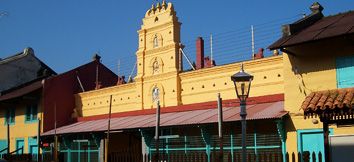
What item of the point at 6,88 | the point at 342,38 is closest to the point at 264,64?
the point at 342,38

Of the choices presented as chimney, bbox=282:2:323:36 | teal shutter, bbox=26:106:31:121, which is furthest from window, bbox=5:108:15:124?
chimney, bbox=282:2:323:36

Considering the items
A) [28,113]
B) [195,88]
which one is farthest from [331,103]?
[28,113]

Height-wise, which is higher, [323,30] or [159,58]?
[159,58]

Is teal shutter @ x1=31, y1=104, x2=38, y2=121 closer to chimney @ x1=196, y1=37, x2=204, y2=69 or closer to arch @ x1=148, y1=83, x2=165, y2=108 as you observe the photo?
arch @ x1=148, y1=83, x2=165, y2=108

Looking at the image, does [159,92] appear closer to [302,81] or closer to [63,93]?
[63,93]

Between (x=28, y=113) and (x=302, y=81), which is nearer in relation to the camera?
(x=302, y=81)

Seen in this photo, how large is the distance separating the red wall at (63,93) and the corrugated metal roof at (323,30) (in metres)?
16.3

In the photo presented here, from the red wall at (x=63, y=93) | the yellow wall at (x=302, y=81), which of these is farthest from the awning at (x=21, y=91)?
the yellow wall at (x=302, y=81)

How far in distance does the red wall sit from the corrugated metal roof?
1634 cm

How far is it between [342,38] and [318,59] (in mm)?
1159

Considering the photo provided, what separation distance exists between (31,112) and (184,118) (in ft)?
43.4

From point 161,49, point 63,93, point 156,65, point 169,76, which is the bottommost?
point 63,93

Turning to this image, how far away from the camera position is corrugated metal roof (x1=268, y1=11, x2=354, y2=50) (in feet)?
49.3

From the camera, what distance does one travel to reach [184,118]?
20.5 m
